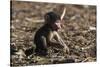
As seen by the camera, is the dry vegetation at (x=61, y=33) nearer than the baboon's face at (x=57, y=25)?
Yes

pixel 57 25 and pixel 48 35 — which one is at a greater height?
pixel 57 25

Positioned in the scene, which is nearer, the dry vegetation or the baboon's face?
the dry vegetation
